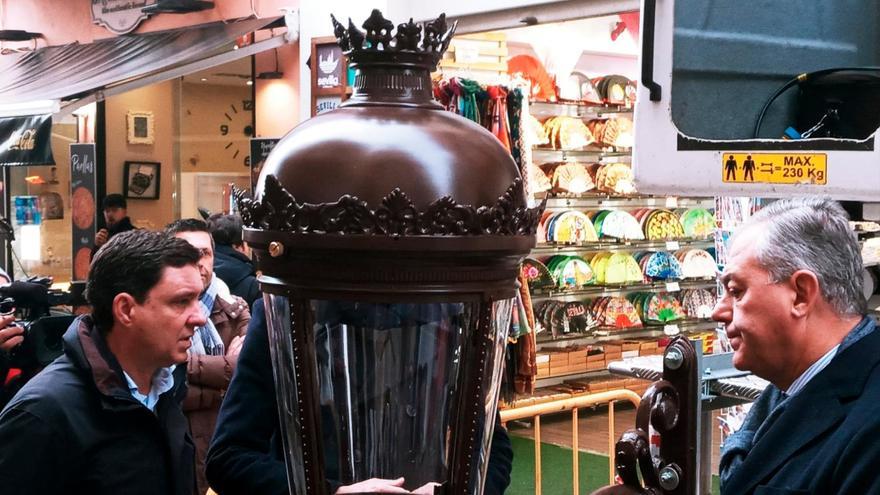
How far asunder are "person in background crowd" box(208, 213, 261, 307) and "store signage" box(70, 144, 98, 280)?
19.3ft

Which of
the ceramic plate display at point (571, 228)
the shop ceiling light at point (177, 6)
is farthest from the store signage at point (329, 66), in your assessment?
the shop ceiling light at point (177, 6)

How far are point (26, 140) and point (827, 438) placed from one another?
10.2 meters

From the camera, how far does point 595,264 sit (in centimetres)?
966

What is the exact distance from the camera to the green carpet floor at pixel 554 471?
738 cm

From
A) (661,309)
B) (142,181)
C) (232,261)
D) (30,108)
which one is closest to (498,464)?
(232,261)

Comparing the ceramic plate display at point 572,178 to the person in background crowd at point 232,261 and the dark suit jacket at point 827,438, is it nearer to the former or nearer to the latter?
the person in background crowd at point 232,261

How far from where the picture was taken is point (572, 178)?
932 centimetres

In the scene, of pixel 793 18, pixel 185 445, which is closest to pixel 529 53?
pixel 793 18

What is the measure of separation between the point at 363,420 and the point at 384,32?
541mm

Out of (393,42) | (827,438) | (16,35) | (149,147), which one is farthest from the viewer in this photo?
(149,147)

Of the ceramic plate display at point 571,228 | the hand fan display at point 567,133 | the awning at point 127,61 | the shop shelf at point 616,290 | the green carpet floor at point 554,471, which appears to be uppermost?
the awning at point 127,61

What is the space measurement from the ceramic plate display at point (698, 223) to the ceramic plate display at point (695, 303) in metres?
0.52

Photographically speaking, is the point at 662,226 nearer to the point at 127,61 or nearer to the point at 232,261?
the point at 232,261

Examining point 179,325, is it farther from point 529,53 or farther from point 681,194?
point 529,53
